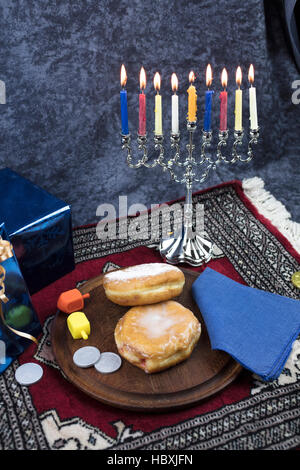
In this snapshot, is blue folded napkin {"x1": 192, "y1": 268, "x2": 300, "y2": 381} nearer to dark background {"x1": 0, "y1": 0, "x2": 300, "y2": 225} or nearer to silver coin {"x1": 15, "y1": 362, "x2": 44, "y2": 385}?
silver coin {"x1": 15, "y1": 362, "x2": 44, "y2": 385}

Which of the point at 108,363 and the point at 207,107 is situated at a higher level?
the point at 207,107

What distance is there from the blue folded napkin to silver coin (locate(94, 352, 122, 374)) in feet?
0.71

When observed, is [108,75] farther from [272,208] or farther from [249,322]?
→ [249,322]

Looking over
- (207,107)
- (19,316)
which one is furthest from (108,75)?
(19,316)

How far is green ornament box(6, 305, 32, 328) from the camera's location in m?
1.15

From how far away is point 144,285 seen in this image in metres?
1.15

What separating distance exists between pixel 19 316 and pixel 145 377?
34 centimetres

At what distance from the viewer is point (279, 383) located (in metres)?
1.11

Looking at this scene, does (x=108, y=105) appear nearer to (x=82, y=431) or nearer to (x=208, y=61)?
(x=208, y=61)

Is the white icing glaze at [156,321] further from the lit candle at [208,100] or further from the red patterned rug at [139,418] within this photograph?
the lit candle at [208,100]

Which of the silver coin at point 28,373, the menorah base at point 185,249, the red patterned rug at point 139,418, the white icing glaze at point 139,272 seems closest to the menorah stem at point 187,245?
the menorah base at point 185,249

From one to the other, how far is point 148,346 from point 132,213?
80 centimetres

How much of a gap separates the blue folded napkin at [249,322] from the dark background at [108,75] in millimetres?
631

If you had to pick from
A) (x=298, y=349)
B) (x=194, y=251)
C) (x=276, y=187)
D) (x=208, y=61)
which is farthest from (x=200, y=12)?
(x=298, y=349)
